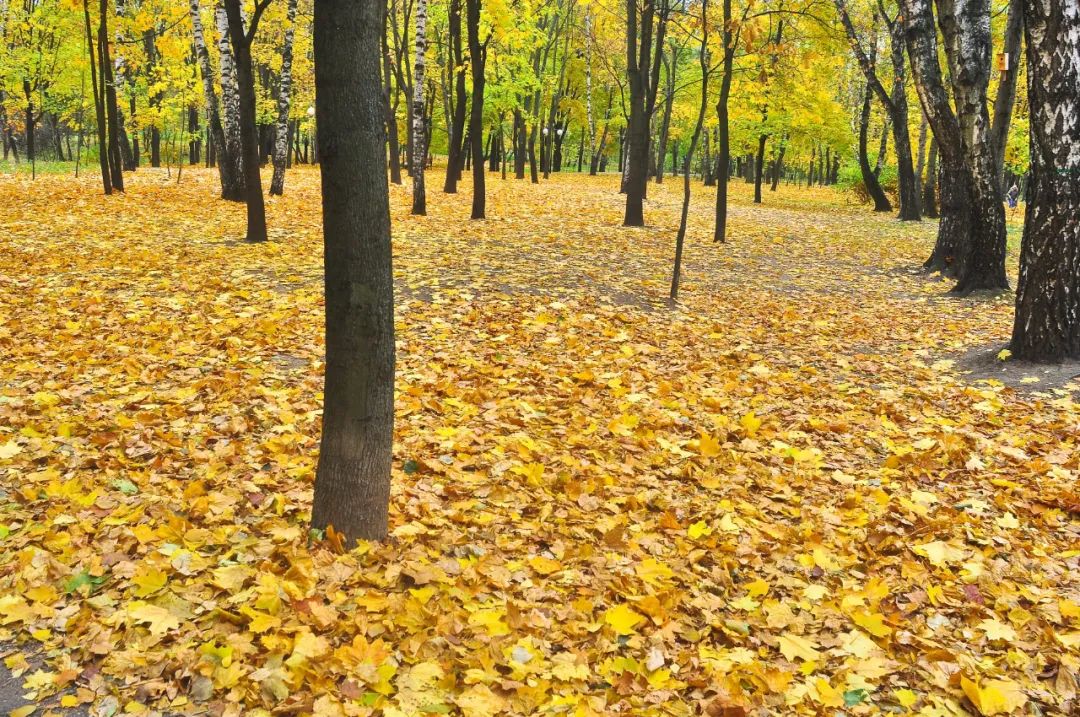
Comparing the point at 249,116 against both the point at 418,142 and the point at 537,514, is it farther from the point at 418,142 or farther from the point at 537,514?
the point at 537,514

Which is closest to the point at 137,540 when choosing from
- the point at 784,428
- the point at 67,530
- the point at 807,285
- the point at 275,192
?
the point at 67,530

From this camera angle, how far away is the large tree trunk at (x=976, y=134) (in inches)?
332

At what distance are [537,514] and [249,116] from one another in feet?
28.7

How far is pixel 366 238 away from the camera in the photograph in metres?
2.97

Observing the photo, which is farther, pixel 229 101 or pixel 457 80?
pixel 457 80

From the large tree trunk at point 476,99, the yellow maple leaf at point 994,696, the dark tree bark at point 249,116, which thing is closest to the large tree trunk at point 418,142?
the large tree trunk at point 476,99

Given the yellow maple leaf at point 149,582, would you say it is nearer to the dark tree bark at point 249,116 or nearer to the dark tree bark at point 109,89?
the dark tree bark at point 249,116

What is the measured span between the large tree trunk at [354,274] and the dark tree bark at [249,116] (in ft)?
25.3

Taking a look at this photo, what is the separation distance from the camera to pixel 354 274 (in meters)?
2.98

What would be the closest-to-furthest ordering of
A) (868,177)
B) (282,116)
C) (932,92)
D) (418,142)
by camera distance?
(932,92) → (418,142) → (282,116) → (868,177)

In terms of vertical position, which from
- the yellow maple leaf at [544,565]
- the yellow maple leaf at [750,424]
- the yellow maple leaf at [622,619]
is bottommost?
the yellow maple leaf at [622,619]

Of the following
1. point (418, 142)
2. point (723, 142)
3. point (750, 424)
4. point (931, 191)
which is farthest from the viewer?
point (931, 191)

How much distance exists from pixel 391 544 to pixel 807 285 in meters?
Result: 8.84

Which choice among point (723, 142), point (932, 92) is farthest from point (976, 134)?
point (723, 142)
